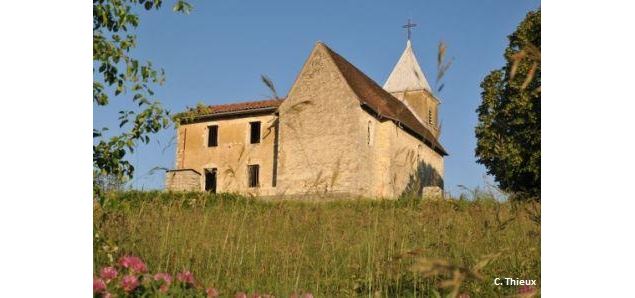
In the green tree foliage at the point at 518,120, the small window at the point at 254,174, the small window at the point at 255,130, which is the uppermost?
the small window at the point at 255,130

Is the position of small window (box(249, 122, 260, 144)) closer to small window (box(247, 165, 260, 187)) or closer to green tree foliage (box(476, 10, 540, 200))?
small window (box(247, 165, 260, 187))

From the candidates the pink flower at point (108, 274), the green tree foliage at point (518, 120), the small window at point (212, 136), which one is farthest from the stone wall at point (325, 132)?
the pink flower at point (108, 274)

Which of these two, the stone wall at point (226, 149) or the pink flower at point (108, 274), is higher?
the stone wall at point (226, 149)

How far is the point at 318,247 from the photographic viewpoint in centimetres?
364

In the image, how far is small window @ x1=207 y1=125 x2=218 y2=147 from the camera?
21828 millimetres

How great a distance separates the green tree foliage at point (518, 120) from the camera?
140 cm

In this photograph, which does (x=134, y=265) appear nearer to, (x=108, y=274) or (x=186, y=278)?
(x=108, y=274)

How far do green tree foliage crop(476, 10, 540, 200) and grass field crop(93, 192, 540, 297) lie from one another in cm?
32

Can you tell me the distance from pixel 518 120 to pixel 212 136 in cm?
1823

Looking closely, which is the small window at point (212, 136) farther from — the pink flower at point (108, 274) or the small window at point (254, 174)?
the pink flower at point (108, 274)

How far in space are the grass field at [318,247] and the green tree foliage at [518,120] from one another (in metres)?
0.32

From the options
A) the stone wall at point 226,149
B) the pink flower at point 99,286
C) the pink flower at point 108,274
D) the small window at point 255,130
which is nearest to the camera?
the pink flower at point 99,286

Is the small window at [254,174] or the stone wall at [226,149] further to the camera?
the small window at [254,174]
